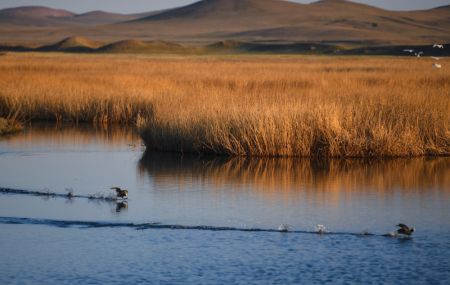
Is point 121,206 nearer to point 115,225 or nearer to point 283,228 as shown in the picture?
point 115,225

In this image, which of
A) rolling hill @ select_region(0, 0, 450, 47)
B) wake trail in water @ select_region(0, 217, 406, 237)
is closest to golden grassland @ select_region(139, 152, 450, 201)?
wake trail in water @ select_region(0, 217, 406, 237)

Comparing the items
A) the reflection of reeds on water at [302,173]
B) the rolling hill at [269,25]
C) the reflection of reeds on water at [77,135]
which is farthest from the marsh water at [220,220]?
the rolling hill at [269,25]

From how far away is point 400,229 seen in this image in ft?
33.2

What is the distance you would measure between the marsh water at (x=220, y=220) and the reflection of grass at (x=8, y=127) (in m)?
3.73

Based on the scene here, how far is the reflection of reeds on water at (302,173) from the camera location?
45.1ft

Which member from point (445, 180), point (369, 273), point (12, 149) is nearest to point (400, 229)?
point (369, 273)

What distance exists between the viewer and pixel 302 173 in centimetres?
1489

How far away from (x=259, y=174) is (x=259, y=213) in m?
3.35

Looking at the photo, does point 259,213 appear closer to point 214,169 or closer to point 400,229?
point 400,229

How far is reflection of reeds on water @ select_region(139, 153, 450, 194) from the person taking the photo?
45.1 feet

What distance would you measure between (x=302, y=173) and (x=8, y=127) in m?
9.05

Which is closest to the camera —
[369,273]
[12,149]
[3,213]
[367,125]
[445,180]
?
[369,273]

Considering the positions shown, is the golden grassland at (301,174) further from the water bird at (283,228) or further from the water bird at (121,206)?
the water bird at (283,228)

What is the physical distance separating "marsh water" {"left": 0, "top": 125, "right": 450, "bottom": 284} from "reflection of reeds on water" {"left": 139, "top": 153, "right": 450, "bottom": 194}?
0.02 m
